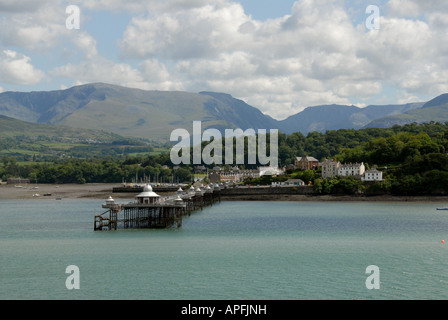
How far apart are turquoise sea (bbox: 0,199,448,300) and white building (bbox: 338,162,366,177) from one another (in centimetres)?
5459

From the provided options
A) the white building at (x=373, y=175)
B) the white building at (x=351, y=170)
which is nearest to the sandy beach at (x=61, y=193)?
the white building at (x=351, y=170)

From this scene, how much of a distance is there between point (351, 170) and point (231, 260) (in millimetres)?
86500

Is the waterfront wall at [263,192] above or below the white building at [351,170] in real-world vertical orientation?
below

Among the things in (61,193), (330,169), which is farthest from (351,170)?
(61,193)

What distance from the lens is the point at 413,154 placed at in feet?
403

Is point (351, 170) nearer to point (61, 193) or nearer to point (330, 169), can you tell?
point (330, 169)

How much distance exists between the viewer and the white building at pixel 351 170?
122 meters

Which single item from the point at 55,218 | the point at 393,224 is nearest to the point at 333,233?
the point at 393,224

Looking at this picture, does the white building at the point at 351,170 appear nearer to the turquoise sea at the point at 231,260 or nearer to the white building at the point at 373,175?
the white building at the point at 373,175

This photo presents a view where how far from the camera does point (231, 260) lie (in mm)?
41156

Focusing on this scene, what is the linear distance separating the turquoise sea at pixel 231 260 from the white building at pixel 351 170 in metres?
54.6
